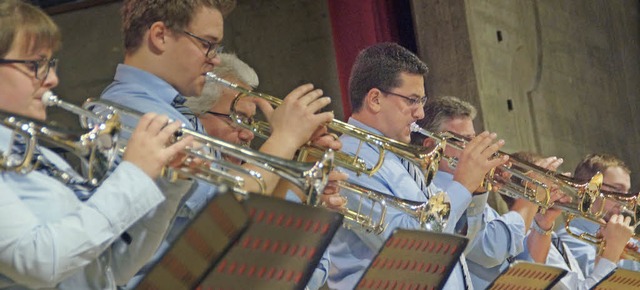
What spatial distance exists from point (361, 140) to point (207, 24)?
1067 millimetres

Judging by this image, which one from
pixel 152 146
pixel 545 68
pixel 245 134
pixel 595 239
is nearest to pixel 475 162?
pixel 245 134

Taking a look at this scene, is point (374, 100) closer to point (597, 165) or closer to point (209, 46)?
point (209, 46)

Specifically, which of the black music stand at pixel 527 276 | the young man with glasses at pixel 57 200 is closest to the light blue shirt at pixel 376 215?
the black music stand at pixel 527 276

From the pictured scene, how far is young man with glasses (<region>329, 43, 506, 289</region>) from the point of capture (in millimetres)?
4602

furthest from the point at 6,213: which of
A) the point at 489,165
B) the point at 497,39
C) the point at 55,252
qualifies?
the point at 497,39

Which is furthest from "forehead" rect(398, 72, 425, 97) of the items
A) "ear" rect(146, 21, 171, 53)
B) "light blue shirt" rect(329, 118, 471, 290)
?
"ear" rect(146, 21, 171, 53)

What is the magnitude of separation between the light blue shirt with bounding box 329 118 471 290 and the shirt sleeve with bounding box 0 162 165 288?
1.65 metres

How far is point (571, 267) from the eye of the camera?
6262 millimetres

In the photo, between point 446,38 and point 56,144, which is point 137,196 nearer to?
point 56,144

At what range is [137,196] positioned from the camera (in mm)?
2883

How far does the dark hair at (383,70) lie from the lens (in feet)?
17.1

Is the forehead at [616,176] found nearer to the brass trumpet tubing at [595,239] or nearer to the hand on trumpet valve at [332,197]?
the brass trumpet tubing at [595,239]

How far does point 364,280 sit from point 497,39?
16.0 ft

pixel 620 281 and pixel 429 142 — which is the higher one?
pixel 429 142
